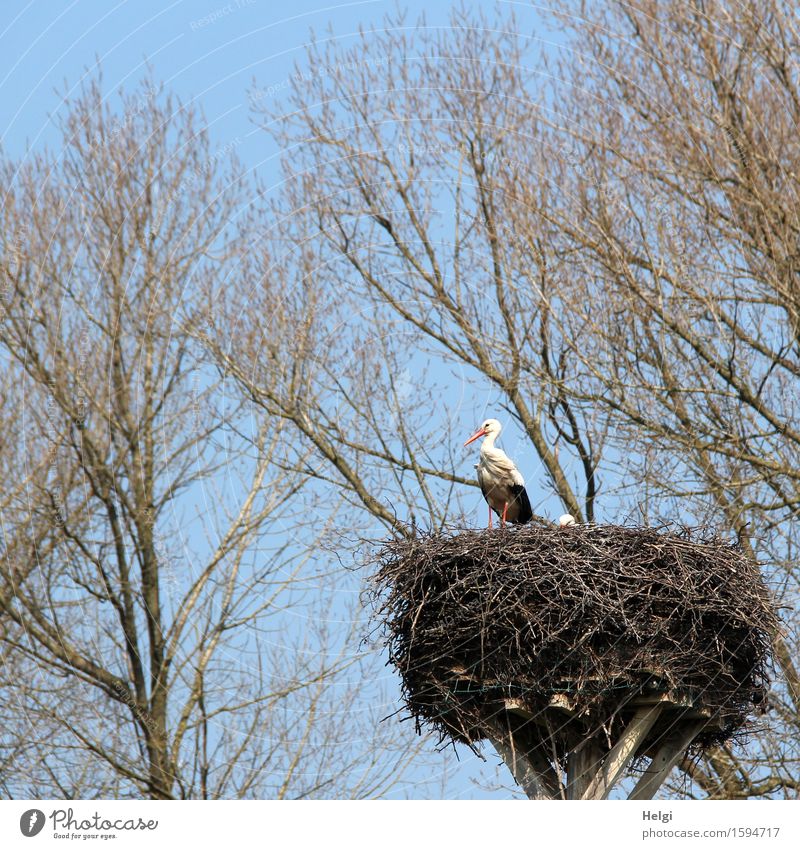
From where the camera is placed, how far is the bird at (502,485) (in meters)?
14.0

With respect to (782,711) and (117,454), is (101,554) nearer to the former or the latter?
(117,454)

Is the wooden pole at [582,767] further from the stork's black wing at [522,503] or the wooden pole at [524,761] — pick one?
the stork's black wing at [522,503]

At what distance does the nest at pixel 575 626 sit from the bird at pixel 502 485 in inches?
97.0

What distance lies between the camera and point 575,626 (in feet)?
35.6

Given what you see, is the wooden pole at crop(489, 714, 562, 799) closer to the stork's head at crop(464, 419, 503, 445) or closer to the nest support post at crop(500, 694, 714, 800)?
the nest support post at crop(500, 694, 714, 800)

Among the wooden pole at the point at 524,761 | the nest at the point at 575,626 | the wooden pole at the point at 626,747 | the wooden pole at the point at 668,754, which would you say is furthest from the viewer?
the wooden pole at the point at 668,754

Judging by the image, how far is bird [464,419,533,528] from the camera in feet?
45.9

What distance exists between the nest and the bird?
2.46m

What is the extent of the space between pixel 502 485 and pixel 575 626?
3305mm

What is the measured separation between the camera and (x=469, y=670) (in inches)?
439

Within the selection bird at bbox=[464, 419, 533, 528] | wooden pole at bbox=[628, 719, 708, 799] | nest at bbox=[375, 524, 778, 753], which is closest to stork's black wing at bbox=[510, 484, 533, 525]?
bird at bbox=[464, 419, 533, 528]

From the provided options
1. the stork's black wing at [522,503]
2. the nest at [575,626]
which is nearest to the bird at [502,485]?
the stork's black wing at [522,503]
